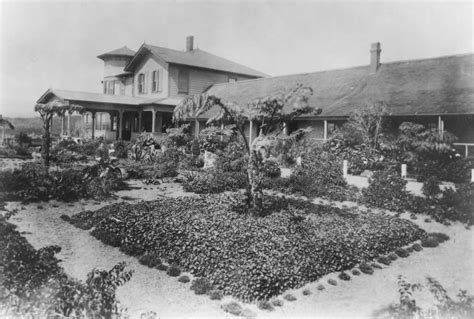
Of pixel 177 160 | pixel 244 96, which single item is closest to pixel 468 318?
pixel 177 160

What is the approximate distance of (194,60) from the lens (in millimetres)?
33094

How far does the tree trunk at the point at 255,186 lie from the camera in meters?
9.75

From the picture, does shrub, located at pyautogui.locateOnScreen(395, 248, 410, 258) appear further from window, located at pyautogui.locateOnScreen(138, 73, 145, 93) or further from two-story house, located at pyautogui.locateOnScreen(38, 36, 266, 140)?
window, located at pyautogui.locateOnScreen(138, 73, 145, 93)

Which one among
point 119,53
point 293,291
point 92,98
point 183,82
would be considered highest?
point 119,53

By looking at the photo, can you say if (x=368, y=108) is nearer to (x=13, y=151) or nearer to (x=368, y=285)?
(x=368, y=285)

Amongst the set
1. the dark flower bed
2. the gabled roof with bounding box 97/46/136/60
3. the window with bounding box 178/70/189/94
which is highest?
the gabled roof with bounding box 97/46/136/60

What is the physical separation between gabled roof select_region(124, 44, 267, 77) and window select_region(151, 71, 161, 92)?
1.71 metres

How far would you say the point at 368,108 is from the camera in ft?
59.1

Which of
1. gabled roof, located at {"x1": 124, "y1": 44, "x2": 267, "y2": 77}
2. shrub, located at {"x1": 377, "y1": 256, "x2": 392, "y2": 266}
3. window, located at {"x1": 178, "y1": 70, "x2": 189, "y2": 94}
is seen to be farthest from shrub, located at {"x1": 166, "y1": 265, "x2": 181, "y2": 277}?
window, located at {"x1": 178, "y1": 70, "x2": 189, "y2": 94}

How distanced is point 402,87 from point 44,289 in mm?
20976

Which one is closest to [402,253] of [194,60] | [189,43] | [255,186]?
[255,186]

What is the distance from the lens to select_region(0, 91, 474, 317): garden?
15.8 ft

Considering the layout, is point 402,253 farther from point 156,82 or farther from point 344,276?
point 156,82

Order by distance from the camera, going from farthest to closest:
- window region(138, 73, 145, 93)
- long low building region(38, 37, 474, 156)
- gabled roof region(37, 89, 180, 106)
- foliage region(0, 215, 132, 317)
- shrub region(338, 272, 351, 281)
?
window region(138, 73, 145, 93), gabled roof region(37, 89, 180, 106), long low building region(38, 37, 474, 156), shrub region(338, 272, 351, 281), foliage region(0, 215, 132, 317)
